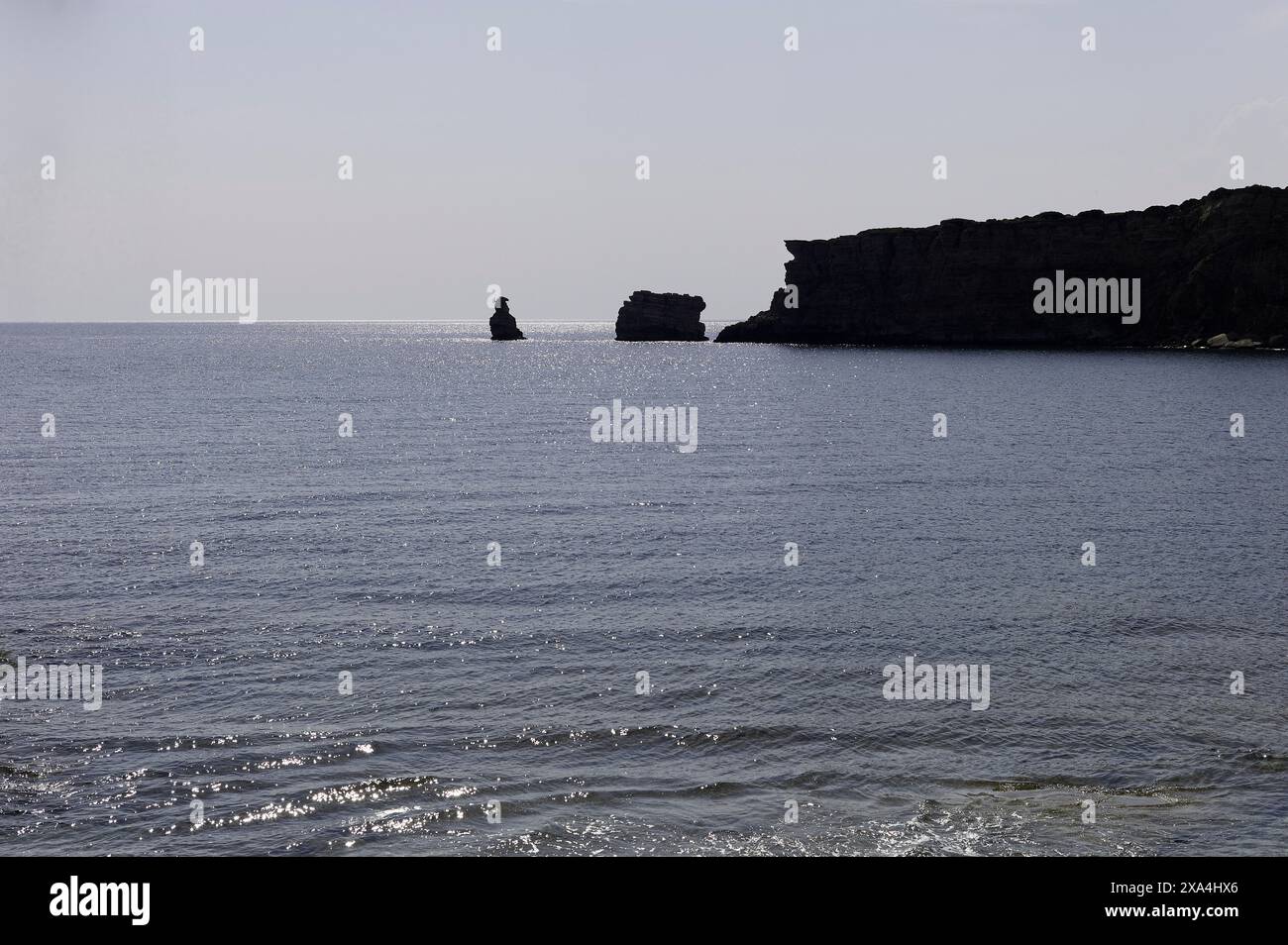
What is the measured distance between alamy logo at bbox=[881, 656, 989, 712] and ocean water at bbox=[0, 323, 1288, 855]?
1.14 ft

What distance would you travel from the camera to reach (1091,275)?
184 meters


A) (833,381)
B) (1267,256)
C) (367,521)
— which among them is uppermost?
(1267,256)

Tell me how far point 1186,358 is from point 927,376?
41.3 metres

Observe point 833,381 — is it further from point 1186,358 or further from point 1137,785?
point 1137,785

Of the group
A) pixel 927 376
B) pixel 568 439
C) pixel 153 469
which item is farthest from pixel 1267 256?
pixel 153 469

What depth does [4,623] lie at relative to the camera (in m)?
31.6

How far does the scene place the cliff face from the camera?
163 m

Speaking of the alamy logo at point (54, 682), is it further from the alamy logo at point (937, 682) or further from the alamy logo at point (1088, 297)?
the alamy logo at point (1088, 297)

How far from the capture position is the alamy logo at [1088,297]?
178750 mm

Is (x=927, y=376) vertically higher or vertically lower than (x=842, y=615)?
higher
